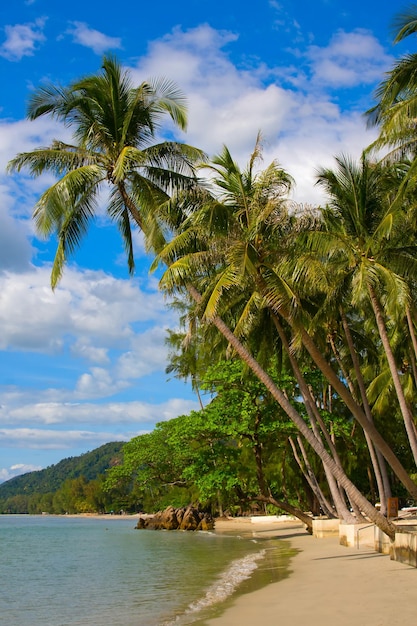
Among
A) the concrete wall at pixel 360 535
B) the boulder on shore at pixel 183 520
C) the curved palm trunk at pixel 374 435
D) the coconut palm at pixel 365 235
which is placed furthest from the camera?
the boulder on shore at pixel 183 520

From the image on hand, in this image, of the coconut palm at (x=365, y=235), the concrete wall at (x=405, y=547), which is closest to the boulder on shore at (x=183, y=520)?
the coconut palm at (x=365, y=235)

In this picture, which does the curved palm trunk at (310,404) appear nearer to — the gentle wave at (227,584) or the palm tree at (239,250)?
the palm tree at (239,250)

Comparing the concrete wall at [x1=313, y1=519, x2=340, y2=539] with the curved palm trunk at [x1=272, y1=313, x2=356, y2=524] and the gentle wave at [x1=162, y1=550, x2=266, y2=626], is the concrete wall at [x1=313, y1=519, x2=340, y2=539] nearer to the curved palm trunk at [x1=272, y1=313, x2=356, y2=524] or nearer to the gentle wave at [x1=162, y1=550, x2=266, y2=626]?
the curved palm trunk at [x1=272, y1=313, x2=356, y2=524]

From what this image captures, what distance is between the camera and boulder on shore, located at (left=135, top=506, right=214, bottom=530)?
133 feet

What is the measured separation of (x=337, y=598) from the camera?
9.27 metres

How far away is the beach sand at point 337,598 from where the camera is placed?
7875 millimetres

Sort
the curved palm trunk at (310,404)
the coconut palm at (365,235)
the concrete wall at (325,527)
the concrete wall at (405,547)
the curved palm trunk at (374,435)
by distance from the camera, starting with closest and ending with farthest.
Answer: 1. the concrete wall at (405,547)
2. the curved palm trunk at (374,435)
3. the coconut palm at (365,235)
4. the curved palm trunk at (310,404)
5. the concrete wall at (325,527)

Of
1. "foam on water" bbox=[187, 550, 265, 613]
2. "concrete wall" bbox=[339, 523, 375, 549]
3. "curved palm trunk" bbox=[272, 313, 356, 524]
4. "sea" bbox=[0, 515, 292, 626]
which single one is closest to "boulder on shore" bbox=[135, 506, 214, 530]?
"sea" bbox=[0, 515, 292, 626]

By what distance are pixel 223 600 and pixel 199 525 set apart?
31224mm

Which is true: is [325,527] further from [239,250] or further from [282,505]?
[239,250]

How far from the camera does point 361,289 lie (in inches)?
537

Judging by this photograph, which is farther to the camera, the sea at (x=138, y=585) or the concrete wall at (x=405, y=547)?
the concrete wall at (x=405, y=547)

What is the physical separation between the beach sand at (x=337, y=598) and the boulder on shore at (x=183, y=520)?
91.9 ft

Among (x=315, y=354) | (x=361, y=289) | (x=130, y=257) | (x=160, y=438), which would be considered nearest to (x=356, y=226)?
(x=361, y=289)
